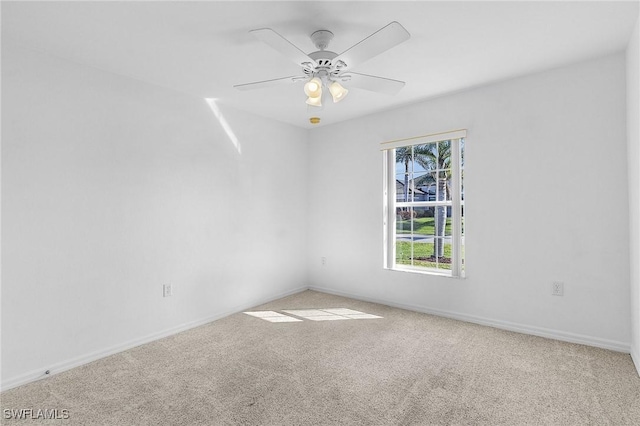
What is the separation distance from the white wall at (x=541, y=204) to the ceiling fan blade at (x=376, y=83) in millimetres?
1373

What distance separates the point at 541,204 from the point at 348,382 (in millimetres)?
2297

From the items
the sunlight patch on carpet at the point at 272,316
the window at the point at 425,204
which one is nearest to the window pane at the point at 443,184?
the window at the point at 425,204

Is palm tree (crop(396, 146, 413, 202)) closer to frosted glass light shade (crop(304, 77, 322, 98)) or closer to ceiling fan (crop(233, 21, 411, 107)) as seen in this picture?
ceiling fan (crop(233, 21, 411, 107))

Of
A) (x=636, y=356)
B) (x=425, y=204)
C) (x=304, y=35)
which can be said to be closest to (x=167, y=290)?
(x=304, y=35)

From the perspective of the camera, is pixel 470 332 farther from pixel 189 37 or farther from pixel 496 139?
pixel 189 37

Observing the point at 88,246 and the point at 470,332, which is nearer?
the point at 88,246

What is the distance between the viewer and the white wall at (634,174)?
87.9 inches

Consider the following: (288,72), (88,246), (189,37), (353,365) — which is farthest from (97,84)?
(353,365)

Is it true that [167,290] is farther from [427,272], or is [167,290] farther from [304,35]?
[427,272]

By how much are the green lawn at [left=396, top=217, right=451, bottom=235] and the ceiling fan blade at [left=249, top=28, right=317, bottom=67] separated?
2.34m

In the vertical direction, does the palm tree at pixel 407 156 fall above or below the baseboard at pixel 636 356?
above

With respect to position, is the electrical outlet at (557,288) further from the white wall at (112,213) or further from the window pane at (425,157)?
the white wall at (112,213)

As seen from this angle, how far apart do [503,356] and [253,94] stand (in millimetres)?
3286

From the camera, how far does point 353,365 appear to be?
249 cm
